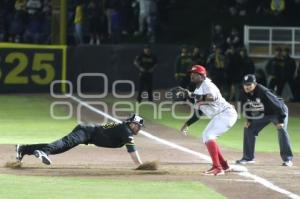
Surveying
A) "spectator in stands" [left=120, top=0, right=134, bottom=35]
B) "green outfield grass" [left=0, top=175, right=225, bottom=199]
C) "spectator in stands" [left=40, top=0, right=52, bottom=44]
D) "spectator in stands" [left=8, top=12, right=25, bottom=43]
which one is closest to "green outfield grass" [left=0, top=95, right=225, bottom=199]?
"green outfield grass" [left=0, top=175, right=225, bottom=199]

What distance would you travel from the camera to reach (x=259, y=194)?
40.6 ft

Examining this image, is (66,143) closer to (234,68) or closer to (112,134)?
(112,134)

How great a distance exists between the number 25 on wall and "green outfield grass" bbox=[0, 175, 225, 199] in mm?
17737

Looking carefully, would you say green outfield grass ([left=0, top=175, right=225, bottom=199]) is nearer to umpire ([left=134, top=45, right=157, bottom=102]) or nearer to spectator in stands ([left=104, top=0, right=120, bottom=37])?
umpire ([left=134, top=45, right=157, bottom=102])

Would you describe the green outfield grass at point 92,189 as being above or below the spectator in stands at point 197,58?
below

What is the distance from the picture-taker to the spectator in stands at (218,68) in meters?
28.8

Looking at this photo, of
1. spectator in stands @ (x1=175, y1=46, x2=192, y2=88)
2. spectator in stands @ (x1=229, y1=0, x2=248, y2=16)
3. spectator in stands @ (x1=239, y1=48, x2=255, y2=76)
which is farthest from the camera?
spectator in stands @ (x1=229, y1=0, x2=248, y2=16)

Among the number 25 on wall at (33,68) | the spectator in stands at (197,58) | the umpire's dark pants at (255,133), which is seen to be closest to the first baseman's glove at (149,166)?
the umpire's dark pants at (255,133)

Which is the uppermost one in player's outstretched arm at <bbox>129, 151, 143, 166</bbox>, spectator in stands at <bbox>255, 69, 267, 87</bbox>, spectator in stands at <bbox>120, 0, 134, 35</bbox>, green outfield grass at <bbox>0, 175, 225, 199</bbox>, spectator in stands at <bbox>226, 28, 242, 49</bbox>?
spectator in stands at <bbox>120, 0, 134, 35</bbox>

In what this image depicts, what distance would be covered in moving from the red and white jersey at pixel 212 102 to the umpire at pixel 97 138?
3.41ft

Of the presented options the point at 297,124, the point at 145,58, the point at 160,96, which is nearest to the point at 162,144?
the point at 297,124

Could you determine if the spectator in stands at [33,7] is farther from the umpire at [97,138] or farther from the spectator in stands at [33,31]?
the umpire at [97,138]

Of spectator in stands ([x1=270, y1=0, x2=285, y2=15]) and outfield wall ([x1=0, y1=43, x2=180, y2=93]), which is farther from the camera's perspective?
spectator in stands ([x1=270, y1=0, x2=285, y2=15])

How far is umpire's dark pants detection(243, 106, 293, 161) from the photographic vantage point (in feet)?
51.6
